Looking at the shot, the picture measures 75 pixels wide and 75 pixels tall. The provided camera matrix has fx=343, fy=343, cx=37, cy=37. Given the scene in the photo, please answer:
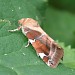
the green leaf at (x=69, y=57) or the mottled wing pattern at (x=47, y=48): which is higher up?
the mottled wing pattern at (x=47, y=48)

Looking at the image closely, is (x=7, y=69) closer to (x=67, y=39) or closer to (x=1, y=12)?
(x=1, y=12)

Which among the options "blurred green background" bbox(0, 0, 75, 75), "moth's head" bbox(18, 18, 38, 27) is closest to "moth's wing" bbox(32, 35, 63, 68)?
"blurred green background" bbox(0, 0, 75, 75)

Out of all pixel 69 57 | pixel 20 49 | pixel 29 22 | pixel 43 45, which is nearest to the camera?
pixel 20 49

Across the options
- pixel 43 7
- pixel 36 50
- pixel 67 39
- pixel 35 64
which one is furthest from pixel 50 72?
pixel 67 39

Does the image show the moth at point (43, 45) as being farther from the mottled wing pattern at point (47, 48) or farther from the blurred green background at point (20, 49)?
the blurred green background at point (20, 49)

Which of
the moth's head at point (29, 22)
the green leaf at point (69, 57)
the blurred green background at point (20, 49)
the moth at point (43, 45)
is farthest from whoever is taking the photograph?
the green leaf at point (69, 57)

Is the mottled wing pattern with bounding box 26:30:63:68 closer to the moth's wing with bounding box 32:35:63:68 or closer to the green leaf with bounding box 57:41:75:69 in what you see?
the moth's wing with bounding box 32:35:63:68

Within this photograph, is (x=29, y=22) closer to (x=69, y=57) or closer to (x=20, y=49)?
(x=20, y=49)

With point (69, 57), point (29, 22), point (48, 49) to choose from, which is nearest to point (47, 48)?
point (48, 49)

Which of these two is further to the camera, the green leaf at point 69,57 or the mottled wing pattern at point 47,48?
the green leaf at point 69,57

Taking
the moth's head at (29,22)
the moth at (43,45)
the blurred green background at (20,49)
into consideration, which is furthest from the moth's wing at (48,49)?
the moth's head at (29,22)

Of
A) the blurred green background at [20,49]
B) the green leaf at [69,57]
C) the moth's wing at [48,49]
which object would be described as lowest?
the green leaf at [69,57]
